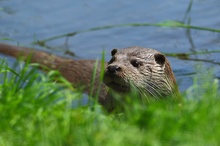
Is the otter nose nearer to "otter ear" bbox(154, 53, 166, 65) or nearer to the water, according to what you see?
"otter ear" bbox(154, 53, 166, 65)

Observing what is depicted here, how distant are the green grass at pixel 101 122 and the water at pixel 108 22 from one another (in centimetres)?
415

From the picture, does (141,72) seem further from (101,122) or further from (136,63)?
(101,122)

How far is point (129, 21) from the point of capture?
9359 mm

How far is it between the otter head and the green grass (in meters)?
1.33

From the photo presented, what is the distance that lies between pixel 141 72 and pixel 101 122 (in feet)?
7.32

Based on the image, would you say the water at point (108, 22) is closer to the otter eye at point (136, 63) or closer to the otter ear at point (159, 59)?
the otter ear at point (159, 59)

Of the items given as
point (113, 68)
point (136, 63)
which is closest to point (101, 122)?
point (113, 68)

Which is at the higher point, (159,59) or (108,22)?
(108,22)

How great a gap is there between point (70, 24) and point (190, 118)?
6.07m

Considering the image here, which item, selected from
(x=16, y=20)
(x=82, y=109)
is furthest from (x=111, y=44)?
(x=82, y=109)

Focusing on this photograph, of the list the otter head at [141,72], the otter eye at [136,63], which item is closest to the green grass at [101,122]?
the otter head at [141,72]

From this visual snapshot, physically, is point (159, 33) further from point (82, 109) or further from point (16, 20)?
point (82, 109)

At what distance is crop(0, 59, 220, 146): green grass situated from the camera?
340 centimetres

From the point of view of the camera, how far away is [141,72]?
19.7ft
